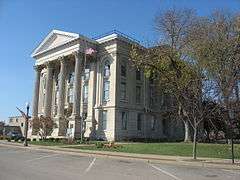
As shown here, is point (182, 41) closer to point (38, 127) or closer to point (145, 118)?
point (145, 118)

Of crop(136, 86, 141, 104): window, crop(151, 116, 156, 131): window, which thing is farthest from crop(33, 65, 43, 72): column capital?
crop(151, 116, 156, 131): window

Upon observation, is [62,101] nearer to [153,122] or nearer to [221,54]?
[153,122]

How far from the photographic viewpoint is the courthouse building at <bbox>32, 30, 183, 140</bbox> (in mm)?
55094

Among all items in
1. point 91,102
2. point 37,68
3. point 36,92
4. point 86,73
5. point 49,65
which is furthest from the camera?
point 37,68

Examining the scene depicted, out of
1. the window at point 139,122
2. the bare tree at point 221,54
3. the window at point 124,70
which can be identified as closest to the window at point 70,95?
the window at point 124,70

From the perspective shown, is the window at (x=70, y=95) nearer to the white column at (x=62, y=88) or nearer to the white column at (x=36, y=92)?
the white column at (x=62, y=88)

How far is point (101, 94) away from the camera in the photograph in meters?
56.6

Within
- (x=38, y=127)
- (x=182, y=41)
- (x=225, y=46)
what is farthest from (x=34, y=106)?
(x=225, y=46)

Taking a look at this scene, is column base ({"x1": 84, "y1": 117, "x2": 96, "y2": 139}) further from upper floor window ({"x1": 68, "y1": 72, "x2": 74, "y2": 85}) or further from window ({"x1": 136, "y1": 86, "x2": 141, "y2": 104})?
upper floor window ({"x1": 68, "y1": 72, "x2": 74, "y2": 85})

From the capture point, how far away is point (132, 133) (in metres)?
56.8

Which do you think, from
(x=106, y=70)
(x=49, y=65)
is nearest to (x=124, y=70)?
(x=106, y=70)

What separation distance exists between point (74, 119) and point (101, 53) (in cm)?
1073

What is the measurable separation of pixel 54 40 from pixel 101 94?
14.0 meters

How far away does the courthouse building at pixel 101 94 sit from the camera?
55.1 meters
